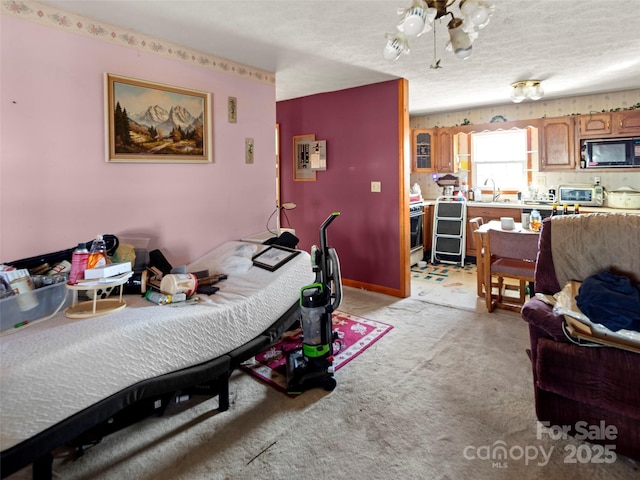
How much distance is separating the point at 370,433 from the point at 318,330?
68cm

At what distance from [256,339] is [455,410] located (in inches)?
49.3

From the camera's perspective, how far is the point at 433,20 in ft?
6.09

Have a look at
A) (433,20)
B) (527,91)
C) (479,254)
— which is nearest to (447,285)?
(479,254)

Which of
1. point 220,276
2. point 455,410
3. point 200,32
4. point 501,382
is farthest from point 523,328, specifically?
point 200,32

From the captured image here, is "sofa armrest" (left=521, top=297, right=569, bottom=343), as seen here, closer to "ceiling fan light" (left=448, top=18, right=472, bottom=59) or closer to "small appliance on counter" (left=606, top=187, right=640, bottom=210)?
"ceiling fan light" (left=448, top=18, right=472, bottom=59)

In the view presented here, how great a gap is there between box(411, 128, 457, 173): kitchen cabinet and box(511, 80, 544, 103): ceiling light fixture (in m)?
1.78

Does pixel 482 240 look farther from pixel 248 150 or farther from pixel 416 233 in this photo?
pixel 248 150

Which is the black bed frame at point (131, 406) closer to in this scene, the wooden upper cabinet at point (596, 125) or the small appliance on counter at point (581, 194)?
the small appliance on counter at point (581, 194)

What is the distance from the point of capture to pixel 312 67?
358cm

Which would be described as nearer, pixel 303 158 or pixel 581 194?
pixel 303 158

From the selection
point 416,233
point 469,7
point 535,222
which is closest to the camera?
point 469,7

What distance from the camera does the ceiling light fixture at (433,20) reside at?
5.55 feet

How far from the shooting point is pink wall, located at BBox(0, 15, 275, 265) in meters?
2.22

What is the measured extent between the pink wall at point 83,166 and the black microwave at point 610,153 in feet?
15.0
